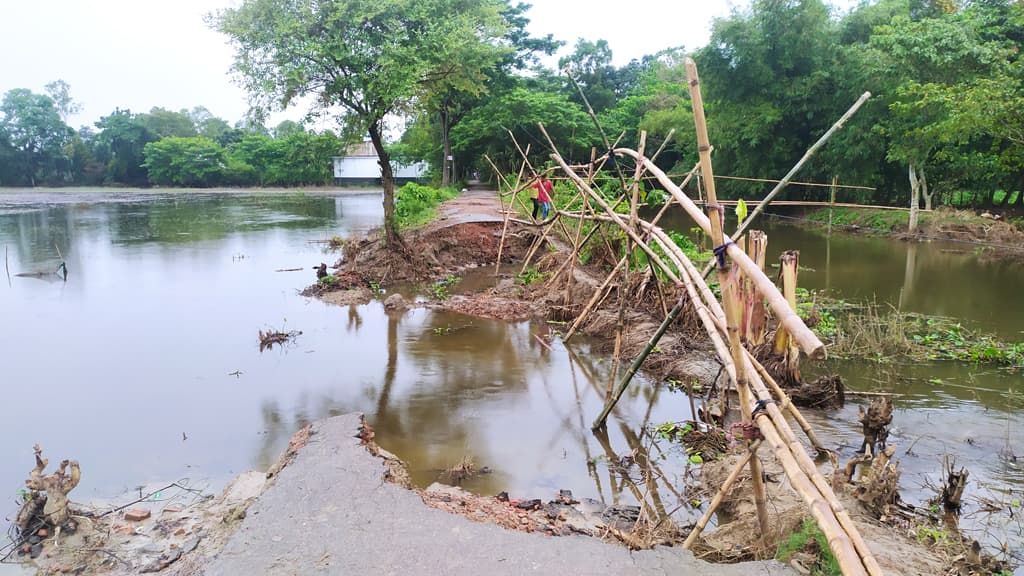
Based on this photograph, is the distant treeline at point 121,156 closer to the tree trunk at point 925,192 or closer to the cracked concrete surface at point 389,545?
the tree trunk at point 925,192

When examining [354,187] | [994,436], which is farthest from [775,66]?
[354,187]

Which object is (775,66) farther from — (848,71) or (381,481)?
(381,481)

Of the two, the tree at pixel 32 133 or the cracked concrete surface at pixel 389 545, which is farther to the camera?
the tree at pixel 32 133

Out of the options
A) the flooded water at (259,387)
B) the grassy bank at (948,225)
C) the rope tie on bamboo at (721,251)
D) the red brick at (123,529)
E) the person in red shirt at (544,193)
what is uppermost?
the person in red shirt at (544,193)

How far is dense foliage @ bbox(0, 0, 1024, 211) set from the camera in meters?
12.3

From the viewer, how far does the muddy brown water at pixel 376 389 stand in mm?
4777

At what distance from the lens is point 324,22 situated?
12086 mm

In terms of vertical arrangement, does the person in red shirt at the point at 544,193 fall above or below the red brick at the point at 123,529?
above

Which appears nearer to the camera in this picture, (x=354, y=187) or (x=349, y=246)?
(x=349, y=246)

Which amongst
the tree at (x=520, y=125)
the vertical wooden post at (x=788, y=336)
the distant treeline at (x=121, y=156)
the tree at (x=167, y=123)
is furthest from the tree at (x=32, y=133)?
the vertical wooden post at (x=788, y=336)

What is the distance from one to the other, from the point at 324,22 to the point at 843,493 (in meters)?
11.7

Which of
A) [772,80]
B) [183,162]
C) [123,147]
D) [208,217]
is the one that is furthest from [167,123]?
[772,80]

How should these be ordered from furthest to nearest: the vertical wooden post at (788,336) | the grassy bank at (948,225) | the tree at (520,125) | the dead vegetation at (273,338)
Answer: the tree at (520,125) < the grassy bank at (948,225) < the dead vegetation at (273,338) < the vertical wooden post at (788,336)

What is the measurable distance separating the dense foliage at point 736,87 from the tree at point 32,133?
101 ft
